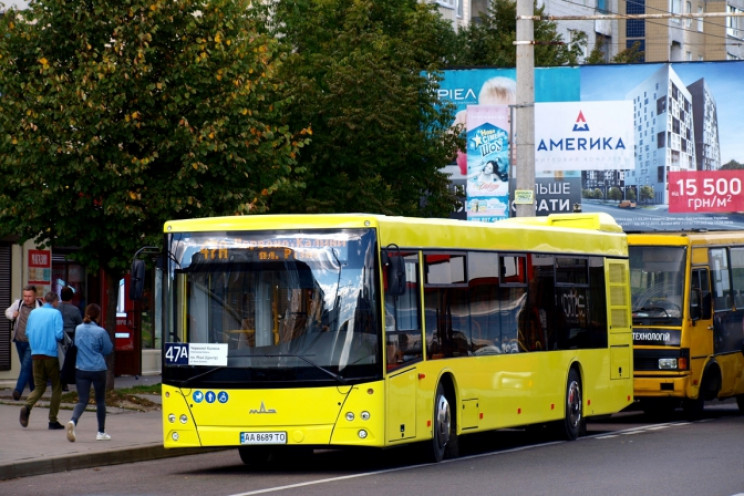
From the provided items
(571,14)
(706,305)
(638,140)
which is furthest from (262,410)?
(571,14)

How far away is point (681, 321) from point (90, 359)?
386 inches

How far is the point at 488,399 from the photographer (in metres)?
18.6

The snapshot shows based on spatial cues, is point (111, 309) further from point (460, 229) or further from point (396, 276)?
point (396, 276)

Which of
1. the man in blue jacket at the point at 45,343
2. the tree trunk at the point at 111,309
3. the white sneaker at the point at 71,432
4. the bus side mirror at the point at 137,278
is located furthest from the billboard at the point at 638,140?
the bus side mirror at the point at 137,278

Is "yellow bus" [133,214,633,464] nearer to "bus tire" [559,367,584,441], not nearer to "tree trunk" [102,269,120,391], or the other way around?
"bus tire" [559,367,584,441]

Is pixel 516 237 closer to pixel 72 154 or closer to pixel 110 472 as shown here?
pixel 110 472

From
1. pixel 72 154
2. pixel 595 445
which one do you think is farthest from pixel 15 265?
pixel 595 445

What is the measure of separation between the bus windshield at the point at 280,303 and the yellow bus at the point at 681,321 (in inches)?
393

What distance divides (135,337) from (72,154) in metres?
10.3

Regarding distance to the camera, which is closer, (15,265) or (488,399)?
(488,399)

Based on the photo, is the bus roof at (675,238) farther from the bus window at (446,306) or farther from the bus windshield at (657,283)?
the bus window at (446,306)

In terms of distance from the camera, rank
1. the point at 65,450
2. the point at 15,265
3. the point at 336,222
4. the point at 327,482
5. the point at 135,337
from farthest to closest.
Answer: the point at 135,337 → the point at 15,265 → the point at 65,450 → the point at 336,222 → the point at 327,482

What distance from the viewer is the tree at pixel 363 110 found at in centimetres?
3338

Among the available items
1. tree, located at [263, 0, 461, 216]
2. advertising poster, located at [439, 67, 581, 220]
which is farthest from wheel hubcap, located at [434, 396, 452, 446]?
advertising poster, located at [439, 67, 581, 220]
